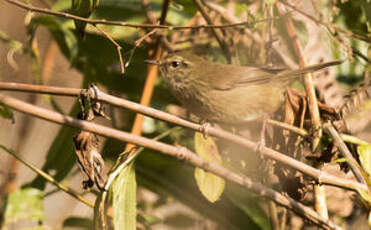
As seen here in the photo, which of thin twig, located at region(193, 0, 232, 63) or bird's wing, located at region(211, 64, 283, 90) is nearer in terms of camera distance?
thin twig, located at region(193, 0, 232, 63)

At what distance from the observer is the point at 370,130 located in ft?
8.36

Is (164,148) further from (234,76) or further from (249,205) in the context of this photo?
(234,76)

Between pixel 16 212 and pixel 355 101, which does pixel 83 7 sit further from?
pixel 355 101

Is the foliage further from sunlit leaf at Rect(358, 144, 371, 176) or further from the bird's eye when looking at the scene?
the bird's eye

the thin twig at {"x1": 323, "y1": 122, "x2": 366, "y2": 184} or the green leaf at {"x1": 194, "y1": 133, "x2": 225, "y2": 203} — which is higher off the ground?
the thin twig at {"x1": 323, "y1": 122, "x2": 366, "y2": 184}

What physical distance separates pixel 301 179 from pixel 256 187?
336 millimetres

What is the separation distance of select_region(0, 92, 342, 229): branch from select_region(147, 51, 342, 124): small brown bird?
721mm

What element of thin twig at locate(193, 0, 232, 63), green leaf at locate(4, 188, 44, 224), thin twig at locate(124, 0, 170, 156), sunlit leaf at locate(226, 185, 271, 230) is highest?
thin twig at locate(193, 0, 232, 63)

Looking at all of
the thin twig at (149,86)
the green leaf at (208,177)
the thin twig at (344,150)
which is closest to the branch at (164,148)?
the thin twig at (344,150)

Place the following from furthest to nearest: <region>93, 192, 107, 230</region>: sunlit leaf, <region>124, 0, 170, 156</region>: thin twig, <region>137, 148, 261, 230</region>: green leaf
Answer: <region>137, 148, 261, 230</region>: green leaf
<region>124, 0, 170, 156</region>: thin twig
<region>93, 192, 107, 230</region>: sunlit leaf

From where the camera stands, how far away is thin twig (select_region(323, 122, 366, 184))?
1428 millimetres

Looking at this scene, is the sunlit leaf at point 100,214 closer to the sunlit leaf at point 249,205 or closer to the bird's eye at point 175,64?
the sunlit leaf at point 249,205

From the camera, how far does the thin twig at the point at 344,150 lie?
143 centimetres

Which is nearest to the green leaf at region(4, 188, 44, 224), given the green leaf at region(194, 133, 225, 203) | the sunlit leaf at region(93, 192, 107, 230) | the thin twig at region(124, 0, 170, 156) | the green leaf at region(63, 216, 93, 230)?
the green leaf at region(63, 216, 93, 230)
